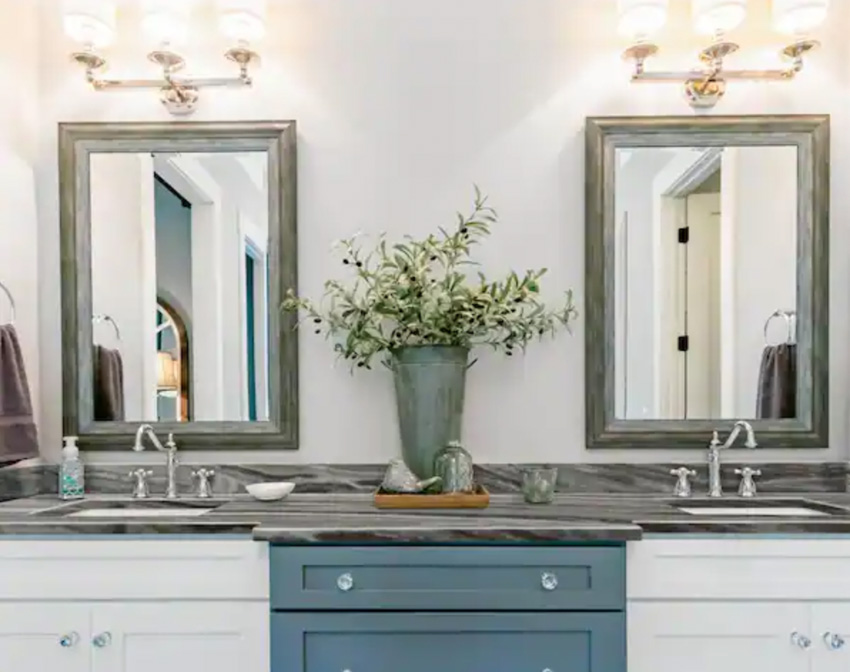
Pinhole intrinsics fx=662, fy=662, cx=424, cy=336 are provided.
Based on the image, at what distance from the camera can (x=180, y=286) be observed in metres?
2.06

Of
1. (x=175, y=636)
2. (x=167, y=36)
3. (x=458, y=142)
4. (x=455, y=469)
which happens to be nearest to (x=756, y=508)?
(x=455, y=469)

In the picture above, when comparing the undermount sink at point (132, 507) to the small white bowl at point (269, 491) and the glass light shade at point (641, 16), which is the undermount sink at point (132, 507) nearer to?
the small white bowl at point (269, 491)

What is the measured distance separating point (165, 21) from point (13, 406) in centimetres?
120

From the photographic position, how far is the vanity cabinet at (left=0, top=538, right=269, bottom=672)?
1590mm

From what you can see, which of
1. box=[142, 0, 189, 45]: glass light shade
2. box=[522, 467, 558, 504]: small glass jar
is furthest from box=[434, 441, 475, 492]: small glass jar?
box=[142, 0, 189, 45]: glass light shade

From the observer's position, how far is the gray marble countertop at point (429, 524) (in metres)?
1.54

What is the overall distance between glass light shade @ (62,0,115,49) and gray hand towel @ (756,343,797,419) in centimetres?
223

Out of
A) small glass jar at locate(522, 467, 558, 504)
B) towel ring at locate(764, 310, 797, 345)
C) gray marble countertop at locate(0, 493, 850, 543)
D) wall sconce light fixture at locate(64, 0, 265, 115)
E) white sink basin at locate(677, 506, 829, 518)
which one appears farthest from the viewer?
towel ring at locate(764, 310, 797, 345)

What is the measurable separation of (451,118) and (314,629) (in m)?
1.49

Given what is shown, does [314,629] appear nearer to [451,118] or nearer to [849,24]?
[451,118]

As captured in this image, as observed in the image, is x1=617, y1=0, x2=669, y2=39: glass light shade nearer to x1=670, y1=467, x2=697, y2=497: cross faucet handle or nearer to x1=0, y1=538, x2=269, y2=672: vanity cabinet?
x1=670, y1=467, x2=697, y2=497: cross faucet handle

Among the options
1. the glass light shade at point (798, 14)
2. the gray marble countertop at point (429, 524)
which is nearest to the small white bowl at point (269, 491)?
the gray marble countertop at point (429, 524)

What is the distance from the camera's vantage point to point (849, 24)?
2.05 metres

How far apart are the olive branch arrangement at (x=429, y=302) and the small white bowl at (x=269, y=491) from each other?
425 mm
